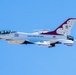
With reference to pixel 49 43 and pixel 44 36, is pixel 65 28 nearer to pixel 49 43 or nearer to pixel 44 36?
pixel 44 36

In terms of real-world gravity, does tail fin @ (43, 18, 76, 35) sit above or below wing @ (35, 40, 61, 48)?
above

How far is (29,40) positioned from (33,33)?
2.78 m

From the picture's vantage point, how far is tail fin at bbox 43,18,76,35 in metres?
→ 92.7

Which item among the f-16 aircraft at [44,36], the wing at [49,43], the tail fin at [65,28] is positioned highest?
the tail fin at [65,28]

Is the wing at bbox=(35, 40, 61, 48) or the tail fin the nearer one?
the wing at bbox=(35, 40, 61, 48)

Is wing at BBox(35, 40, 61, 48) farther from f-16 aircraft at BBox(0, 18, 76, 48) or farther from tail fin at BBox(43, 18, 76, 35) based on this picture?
tail fin at BBox(43, 18, 76, 35)

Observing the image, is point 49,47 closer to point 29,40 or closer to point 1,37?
point 29,40

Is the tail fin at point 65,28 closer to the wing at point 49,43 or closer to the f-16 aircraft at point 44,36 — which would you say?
the f-16 aircraft at point 44,36

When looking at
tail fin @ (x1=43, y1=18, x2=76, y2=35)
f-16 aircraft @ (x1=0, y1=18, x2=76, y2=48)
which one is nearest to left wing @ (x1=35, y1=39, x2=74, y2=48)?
f-16 aircraft @ (x1=0, y1=18, x2=76, y2=48)

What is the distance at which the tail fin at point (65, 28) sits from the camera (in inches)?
3649

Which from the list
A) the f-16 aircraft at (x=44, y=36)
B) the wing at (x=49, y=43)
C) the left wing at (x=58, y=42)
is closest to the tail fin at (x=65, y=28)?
the f-16 aircraft at (x=44, y=36)

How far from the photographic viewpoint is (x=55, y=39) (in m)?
91.8

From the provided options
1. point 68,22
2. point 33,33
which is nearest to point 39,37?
point 33,33

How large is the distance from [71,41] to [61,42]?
2.26m
